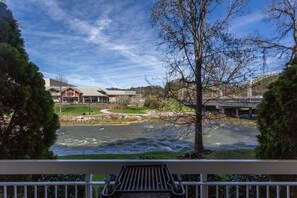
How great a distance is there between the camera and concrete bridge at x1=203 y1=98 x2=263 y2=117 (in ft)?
11.6

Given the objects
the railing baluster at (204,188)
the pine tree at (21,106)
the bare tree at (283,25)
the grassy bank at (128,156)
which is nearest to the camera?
the railing baluster at (204,188)

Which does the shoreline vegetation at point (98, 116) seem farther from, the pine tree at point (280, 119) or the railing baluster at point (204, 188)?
the railing baluster at point (204, 188)

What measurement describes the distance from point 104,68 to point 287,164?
8.28ft

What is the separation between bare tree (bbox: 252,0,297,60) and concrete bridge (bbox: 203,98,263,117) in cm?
70

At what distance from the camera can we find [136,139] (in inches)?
155

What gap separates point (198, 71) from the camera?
15.5ft

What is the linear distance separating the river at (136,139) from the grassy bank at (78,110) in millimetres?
220

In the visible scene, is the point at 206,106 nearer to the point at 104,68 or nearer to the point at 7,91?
the point at 104,68

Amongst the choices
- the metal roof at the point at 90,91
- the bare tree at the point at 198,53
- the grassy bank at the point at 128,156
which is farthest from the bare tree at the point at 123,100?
the bare tree at the point at 198,53

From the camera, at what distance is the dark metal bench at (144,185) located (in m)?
1.20

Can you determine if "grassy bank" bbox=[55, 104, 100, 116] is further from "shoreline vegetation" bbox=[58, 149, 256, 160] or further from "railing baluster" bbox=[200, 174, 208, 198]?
"railing baluster" bbox=[200, 174, 208, 198]

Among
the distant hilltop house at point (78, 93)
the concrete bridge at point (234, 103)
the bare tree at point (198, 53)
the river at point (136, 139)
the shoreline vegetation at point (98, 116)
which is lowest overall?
the river at point (136, 139)

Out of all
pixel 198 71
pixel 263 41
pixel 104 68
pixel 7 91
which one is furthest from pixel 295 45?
pixel 7 91

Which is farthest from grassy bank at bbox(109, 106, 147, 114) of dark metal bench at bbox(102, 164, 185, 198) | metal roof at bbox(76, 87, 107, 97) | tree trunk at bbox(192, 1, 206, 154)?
dark metal bench at bbox(102, 164, 185, 198)
